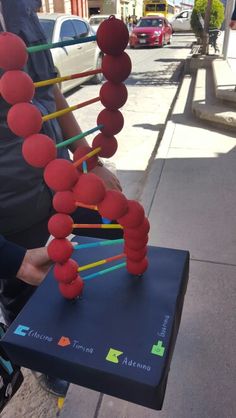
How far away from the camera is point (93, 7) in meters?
28.5

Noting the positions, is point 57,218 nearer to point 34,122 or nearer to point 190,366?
point 34,122

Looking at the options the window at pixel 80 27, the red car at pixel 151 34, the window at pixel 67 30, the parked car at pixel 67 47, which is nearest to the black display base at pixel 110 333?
the parked car at pixel 67 47

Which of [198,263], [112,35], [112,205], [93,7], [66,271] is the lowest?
[198,263]

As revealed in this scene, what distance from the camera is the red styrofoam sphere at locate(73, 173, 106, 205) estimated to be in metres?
0.76

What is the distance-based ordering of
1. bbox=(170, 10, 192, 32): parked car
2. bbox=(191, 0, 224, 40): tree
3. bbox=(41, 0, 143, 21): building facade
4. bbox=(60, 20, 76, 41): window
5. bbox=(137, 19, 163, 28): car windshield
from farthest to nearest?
bbox=(170, 10, 192, 32): parked car < bbox=(41, 0, 143, 21): building facade < bbox=(137, 19, 163, 28): car windshield < bbox=(191, 0, 224, 40): tree < bbox=(60, 20, 76, 41): window

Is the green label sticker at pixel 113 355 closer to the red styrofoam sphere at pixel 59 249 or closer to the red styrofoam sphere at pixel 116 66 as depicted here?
the red styrofoam sphere at pixel 59 249

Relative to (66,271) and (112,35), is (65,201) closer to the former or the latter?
(66,271)

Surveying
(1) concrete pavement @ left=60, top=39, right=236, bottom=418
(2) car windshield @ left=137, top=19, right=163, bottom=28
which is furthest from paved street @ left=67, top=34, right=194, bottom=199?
(2) car windshield @ left=137, top=19, right=163, bottom=28

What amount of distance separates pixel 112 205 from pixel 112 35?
384 mm

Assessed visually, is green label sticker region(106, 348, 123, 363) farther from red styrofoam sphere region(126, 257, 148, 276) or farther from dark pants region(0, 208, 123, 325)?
dark pants region(0, 208, 123, 325)

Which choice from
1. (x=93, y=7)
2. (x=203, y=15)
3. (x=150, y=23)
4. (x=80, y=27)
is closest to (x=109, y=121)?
Answer: (x=80, y=27)

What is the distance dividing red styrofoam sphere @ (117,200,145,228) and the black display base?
0.82 feet

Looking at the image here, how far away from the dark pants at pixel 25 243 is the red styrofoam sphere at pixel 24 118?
593 millimetres

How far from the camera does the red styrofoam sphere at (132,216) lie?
865 mm
